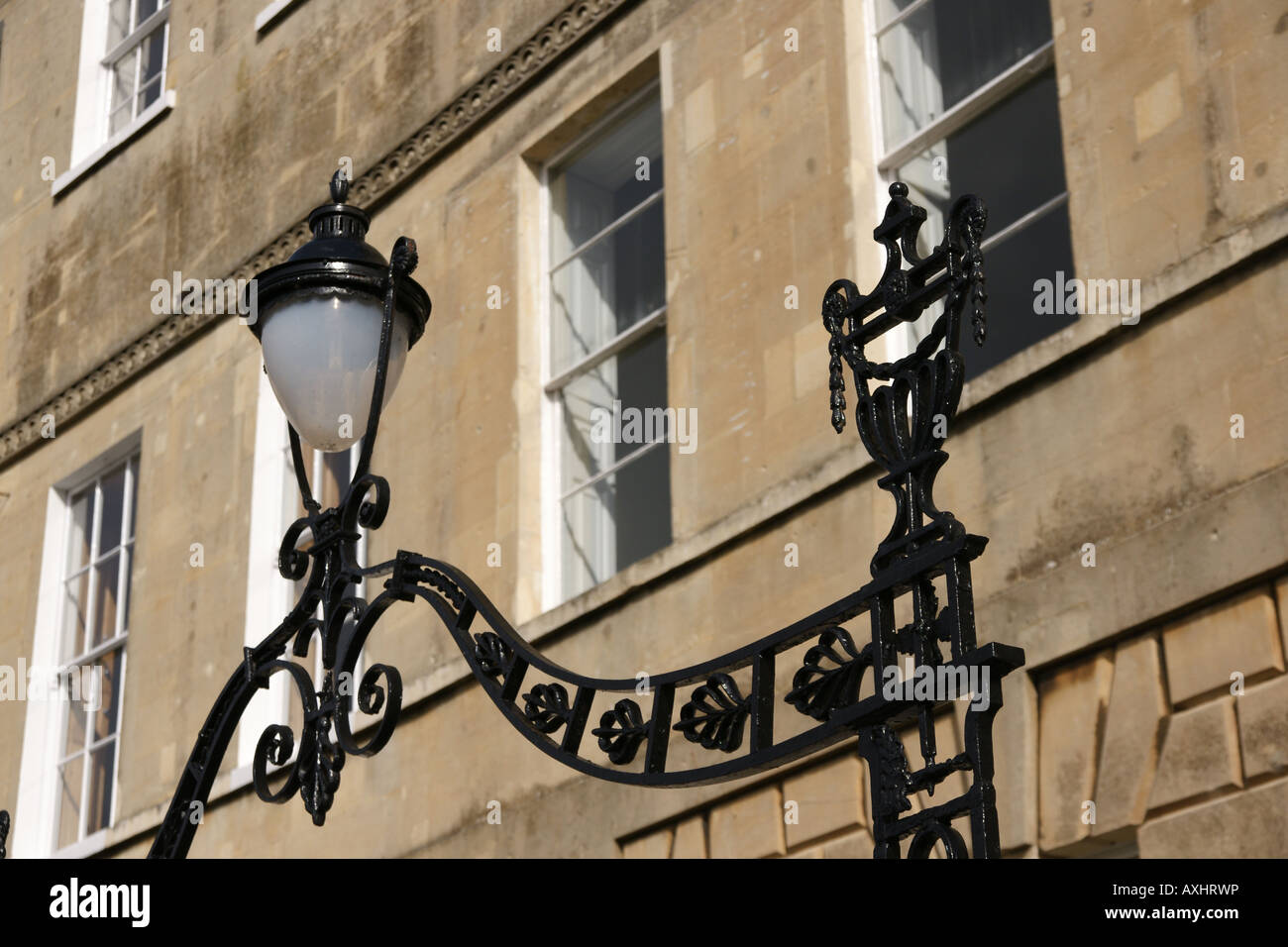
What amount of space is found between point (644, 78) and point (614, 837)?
385 centimetres

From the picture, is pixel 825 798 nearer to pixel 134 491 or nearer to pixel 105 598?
pixel 105 598

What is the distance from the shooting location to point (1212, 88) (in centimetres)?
708

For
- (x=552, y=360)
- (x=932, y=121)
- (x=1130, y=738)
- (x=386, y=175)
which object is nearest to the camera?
(x=1130, y=738)

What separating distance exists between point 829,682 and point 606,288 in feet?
21.3

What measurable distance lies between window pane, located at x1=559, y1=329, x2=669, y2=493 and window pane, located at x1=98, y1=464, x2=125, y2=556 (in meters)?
4.29

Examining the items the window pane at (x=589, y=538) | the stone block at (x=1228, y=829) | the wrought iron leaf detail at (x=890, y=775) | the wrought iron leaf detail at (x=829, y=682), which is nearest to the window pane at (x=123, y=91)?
the window pane at (x=589, y=538)

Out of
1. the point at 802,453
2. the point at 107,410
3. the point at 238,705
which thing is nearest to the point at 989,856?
the point at 238,705

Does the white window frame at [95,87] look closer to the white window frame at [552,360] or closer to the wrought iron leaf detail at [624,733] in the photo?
the white window frame at [552,360]

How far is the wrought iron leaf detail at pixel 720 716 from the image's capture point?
4141 millimetres

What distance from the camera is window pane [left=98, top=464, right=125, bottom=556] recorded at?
1326 cm

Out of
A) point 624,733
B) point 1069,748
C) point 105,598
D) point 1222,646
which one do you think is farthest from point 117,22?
point 624,733

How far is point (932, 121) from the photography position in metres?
8.68

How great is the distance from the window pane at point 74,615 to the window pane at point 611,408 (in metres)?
4.53
